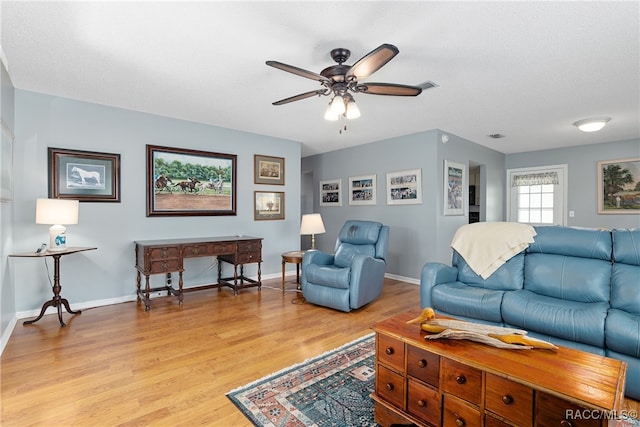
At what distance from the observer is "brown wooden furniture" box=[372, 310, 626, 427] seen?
1.16 m

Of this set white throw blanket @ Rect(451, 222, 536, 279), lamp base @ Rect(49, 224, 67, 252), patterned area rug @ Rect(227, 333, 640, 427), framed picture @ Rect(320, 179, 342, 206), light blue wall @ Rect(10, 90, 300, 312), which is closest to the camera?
patterned area rug @ Rect(227, 333, 640, 427)

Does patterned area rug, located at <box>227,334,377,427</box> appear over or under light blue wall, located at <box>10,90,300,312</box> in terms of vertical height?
under

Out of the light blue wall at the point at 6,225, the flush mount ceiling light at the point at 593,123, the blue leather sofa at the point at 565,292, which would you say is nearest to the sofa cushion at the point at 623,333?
the blue leather sofa at the point at 565,292

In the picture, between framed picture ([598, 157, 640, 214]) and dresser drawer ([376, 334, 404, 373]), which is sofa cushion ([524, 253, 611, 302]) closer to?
dresser drawer ([376, 334, 404, 373])

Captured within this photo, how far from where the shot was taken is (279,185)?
540 centimetres

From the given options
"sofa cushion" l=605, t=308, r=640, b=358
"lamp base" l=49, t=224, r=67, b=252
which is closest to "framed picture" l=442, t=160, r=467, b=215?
"sofa cushion" l=605, t=308, r=640, b=358

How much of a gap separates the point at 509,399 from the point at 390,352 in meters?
0.56

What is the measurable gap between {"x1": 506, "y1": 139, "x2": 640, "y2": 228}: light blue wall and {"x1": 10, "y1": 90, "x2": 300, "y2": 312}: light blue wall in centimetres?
568

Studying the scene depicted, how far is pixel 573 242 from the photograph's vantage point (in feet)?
8.42

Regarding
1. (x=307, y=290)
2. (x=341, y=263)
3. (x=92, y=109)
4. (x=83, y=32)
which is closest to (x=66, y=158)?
(x=92, y=109)

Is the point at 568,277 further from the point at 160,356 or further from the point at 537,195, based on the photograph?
the point at 537,195

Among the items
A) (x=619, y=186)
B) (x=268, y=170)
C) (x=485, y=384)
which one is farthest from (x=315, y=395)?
(x=619, y=186)

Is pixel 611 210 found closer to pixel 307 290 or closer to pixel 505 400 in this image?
pixel 307 290

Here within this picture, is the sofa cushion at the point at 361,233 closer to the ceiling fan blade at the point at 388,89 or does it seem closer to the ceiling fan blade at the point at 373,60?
the ceiling fan blade at the point at 388,89
